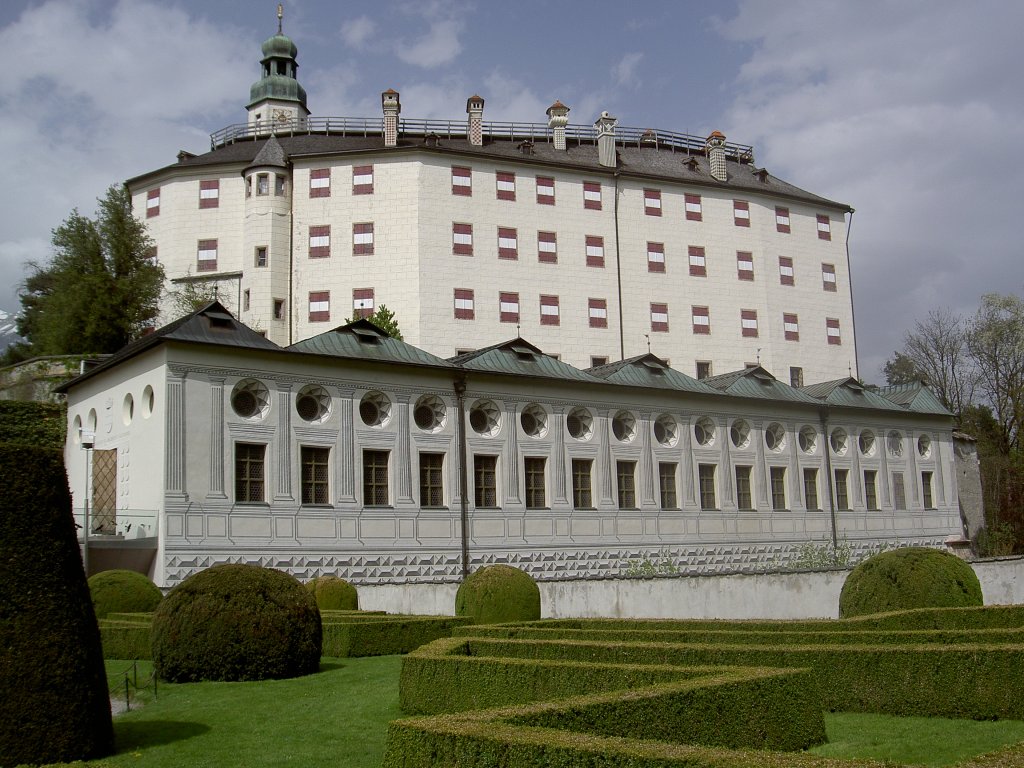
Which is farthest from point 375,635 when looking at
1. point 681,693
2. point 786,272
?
point 786,272

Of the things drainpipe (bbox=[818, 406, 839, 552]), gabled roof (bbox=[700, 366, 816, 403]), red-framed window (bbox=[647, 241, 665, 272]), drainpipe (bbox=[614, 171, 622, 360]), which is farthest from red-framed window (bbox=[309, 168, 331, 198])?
drainpipe (bbox=[818, 406, 839, 552])

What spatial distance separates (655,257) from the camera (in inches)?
2208

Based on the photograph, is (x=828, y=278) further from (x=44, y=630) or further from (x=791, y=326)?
(x=44, y=630)

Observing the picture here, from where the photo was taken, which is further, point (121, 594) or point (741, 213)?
point (741, 213)

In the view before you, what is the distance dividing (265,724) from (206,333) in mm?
19818

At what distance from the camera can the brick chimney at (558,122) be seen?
61.1 meters

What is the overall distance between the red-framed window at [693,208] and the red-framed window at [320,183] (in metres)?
18.2

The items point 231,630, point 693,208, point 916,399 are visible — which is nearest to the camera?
point 231,630

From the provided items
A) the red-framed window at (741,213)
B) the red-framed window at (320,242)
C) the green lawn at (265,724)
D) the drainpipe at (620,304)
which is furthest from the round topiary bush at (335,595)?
the red-framed window at (741,213)

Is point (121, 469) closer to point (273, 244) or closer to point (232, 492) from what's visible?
point (232, 492)

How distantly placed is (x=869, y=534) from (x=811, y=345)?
15.9 metres

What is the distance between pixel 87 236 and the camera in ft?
165

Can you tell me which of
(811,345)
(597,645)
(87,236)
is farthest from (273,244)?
(597,645)

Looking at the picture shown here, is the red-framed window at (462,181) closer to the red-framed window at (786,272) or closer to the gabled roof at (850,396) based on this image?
the red-framed window at (786,272)
